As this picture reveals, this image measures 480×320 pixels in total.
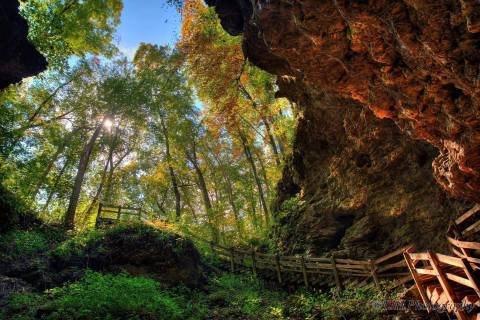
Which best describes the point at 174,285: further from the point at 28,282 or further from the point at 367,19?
the point at 367,19

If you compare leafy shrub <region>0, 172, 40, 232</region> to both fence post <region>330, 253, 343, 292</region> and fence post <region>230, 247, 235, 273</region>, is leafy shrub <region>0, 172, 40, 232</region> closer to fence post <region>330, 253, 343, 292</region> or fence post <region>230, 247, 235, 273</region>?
fence post <region>230, 247, 235, 273</region>

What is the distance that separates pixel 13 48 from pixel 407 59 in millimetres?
16294

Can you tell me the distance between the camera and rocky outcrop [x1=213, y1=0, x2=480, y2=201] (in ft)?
15.7

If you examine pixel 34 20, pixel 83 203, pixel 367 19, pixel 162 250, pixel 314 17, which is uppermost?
pixel 34 20

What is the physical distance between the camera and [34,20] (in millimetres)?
15781

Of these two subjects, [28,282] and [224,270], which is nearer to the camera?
[28,282]

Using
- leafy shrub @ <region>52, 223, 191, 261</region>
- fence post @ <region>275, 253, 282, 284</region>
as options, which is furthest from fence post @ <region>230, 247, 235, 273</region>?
leafy shrub @ <region>52, 223, 191, 261</region>

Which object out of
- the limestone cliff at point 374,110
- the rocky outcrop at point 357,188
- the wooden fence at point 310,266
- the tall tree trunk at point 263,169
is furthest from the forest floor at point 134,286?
the tall tree trunk at point 263,169

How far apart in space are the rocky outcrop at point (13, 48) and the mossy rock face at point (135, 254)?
8.42m

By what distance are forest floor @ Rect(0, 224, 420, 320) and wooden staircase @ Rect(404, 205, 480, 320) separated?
1383 mm

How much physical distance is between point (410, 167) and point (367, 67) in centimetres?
608

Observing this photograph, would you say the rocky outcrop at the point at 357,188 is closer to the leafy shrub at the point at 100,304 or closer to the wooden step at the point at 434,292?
the wooden step at the point at 434,292

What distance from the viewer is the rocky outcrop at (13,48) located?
13.1 meters

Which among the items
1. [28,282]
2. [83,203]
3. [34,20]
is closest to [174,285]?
[28,282]
